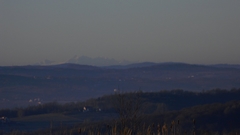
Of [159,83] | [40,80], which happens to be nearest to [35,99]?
[40,80]

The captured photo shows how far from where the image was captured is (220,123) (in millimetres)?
24219

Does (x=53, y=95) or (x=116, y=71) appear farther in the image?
(x=116, y=71)

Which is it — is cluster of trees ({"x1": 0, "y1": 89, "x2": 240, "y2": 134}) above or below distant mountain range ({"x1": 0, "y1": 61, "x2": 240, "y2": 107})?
below

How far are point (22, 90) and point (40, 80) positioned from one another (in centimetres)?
631

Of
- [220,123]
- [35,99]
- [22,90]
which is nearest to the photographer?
[220,123]

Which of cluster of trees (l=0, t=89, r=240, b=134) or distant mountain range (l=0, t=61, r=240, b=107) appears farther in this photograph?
distant mountain range (l=0, t=61, r=240, b=107)

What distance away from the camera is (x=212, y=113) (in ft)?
83.9

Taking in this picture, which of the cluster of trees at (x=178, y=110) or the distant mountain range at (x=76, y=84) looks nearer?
the cluster of trees at (x=178, y=110)

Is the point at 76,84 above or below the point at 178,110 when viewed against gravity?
above

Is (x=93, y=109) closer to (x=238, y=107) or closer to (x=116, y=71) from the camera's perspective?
(x=238, y=107)

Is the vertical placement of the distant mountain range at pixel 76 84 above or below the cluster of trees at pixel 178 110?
above

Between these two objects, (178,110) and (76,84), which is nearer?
(178,110)

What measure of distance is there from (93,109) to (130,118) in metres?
21.8

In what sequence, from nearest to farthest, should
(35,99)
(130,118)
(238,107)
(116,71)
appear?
(130,118) → (238,107) → (35,99) → (116,71)
